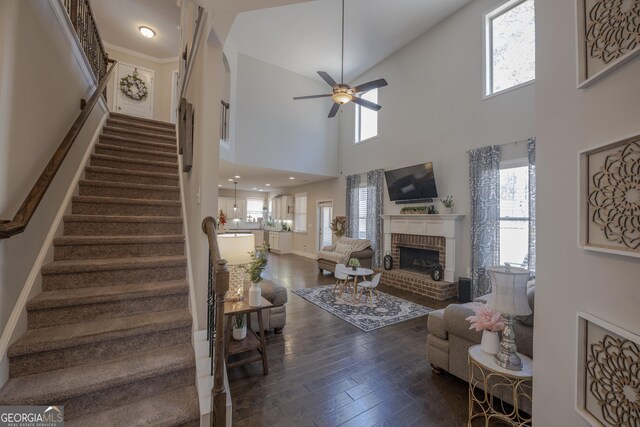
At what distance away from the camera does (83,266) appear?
2051mm

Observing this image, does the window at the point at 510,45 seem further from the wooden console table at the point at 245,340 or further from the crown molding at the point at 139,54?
the crown molding at the point at 139,54

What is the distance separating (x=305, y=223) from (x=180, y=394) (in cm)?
858

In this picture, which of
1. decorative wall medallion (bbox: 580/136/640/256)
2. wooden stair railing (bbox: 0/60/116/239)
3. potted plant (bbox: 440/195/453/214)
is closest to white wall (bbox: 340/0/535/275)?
potted plant (bbox: 440/195/453/214)

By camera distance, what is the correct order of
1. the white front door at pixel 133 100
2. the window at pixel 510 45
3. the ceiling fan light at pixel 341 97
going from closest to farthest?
the ceiling fan light at pixel 341 97 → the window at pixel 510 45 → the white front door at pixel 133 100

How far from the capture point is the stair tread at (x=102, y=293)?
5.82 feet

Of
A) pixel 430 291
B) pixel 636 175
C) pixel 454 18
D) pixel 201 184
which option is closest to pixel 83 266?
pixel 201 184

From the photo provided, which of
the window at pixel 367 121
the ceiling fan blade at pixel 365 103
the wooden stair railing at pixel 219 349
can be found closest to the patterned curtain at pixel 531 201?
the ceiling fan blade at pixel 365 103

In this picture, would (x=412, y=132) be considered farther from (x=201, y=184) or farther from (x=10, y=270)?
(x=10, y=270)

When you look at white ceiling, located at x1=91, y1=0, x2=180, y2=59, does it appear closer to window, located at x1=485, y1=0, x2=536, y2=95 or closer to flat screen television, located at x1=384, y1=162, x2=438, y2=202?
flat screen television, located at x1=384, y1=162, x2=438, y2=202

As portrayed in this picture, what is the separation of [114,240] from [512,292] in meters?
3.15

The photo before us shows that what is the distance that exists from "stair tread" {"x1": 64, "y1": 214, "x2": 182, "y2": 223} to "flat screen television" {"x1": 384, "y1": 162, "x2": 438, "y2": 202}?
475 centimetres

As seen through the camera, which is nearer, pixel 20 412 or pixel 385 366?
pixel 20 412

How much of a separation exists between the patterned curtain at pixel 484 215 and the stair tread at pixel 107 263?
472cm

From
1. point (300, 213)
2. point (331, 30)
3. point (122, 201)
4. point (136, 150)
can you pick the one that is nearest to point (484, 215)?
point (331, 30)
